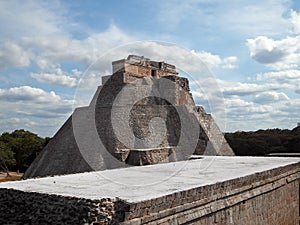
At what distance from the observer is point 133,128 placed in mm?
16438

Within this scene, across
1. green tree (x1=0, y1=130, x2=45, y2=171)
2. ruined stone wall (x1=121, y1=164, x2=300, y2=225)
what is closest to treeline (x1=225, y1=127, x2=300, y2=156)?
ruined stone wall (x1=121, y1=164, x2=300, y2=225)

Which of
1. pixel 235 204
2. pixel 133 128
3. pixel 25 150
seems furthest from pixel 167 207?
pixel 25 150

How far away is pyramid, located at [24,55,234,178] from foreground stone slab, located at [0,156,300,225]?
7473mm

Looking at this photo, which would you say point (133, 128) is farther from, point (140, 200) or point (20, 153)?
point (20, 153)

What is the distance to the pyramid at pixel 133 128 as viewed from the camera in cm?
1431

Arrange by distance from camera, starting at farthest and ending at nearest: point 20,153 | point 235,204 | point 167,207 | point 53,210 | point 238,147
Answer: point 20,153 < point 238,147 < point 235,204 < point 167,207 < point 53,210

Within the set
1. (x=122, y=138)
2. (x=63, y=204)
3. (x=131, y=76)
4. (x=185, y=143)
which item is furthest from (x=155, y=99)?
(x=63, y=204)

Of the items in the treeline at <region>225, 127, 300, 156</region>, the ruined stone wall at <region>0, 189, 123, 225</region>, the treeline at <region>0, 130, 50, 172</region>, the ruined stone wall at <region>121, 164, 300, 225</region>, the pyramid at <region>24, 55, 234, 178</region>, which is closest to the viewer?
the ruined stone wall at <region>0, 189, 123, 225</region>

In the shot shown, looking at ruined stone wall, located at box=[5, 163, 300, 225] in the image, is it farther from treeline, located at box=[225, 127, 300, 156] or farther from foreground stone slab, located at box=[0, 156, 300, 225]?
treeline, located at box=[225, 127, 300, 156]

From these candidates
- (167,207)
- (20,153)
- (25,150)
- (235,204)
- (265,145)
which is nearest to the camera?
(167,207)

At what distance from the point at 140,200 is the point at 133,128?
12.7m

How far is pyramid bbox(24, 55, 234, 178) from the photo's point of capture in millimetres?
14312

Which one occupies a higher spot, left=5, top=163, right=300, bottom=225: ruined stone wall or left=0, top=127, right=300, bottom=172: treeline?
left=0, top=127, right=300, bottom=172: treeline

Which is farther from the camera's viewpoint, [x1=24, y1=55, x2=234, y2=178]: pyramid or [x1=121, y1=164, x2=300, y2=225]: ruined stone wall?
[x1=24, y1=55, x2=234, y2=178]: pyramid
